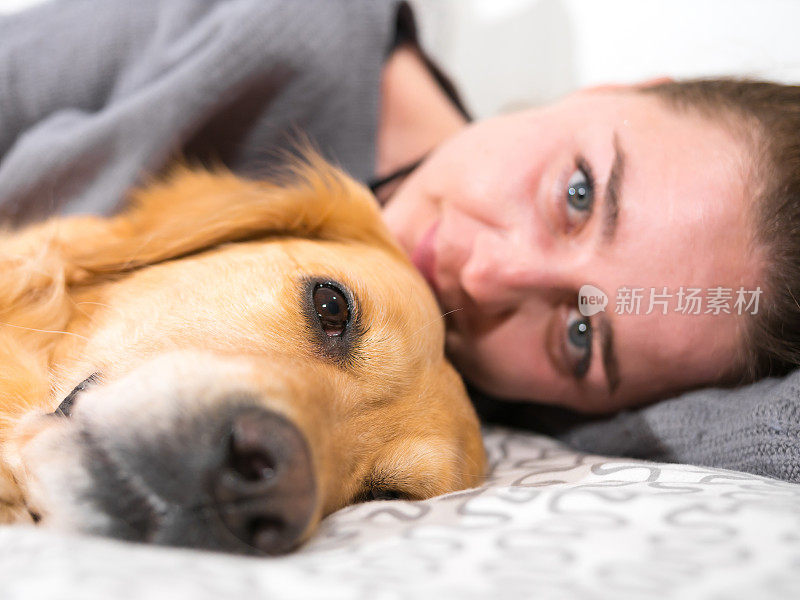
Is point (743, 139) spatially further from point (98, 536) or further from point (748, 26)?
point (98, 536)

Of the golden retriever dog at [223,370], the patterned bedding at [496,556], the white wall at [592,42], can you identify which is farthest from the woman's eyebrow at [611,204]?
the white wall at [592,42]

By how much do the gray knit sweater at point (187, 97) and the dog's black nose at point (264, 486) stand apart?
3.58ft

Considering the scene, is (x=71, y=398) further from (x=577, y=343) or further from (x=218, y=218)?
(x=577, y=343)

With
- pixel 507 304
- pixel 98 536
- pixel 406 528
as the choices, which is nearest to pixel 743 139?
pixel 507 304

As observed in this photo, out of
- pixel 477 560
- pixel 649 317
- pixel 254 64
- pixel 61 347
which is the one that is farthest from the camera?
pixel 254 64

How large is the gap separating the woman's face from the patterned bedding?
0.60 metres

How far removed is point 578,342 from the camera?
164 centimetres

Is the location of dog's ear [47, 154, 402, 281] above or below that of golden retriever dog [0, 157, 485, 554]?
above

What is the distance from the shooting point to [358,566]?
76 cm

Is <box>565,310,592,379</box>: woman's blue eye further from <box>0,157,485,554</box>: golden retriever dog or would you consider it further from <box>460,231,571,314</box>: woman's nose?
<box>0,157,485,554</box>: golden retriever dog

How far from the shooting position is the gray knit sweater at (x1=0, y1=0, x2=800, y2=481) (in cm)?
187

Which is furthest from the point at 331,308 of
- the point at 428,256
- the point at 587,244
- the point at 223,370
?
the point at 587,244

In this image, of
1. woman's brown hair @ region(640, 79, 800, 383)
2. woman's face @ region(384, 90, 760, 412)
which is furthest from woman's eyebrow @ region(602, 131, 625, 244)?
woman's brown hair @ region(640, 79, 800, 383)

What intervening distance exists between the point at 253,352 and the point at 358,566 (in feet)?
1.52
